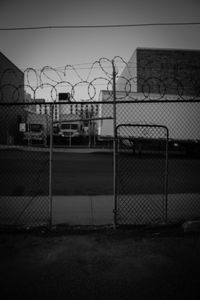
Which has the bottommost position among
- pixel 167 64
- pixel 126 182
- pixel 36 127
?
pixel 126 182

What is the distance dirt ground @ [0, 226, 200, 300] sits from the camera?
9.00 ft

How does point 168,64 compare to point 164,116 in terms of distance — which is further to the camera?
point 168,64

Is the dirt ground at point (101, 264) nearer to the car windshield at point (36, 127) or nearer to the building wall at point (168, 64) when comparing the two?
the building wall at point (168, 64)

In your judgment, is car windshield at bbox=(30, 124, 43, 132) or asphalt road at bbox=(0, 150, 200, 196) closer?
asphalt road at bbox=(0, 150, 200, 196)

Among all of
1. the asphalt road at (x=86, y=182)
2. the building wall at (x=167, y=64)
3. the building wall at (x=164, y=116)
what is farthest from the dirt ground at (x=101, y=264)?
the building wall at (x=167, y=64)

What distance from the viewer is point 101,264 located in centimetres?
334

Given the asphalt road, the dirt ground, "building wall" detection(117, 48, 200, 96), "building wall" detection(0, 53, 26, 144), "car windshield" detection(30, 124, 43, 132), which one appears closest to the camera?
the dirt ground

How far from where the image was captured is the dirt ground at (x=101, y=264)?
2.74 metres

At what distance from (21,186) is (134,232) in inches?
191

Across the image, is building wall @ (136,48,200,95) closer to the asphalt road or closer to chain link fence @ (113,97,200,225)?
chain link fence @ (113,97,200,225)

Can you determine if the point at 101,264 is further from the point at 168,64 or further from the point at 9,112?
the point at 9,112

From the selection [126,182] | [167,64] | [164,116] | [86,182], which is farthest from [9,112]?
[126,182]

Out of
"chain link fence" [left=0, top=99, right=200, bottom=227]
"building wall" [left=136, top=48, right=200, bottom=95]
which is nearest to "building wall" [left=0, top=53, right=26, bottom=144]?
"building wall" [left=136, top=48, right=200, bottom=95]

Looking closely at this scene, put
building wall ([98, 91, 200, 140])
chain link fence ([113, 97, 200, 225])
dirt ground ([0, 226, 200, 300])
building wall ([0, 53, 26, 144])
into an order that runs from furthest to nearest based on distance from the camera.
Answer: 1. building wall ([0, 53, 26, 144])
2. building wall ([98, 91, 200, 140])
3. chain link fence ([113, 97, 200, 225])
4. dirt ground ([0, 226, 200, 300])
